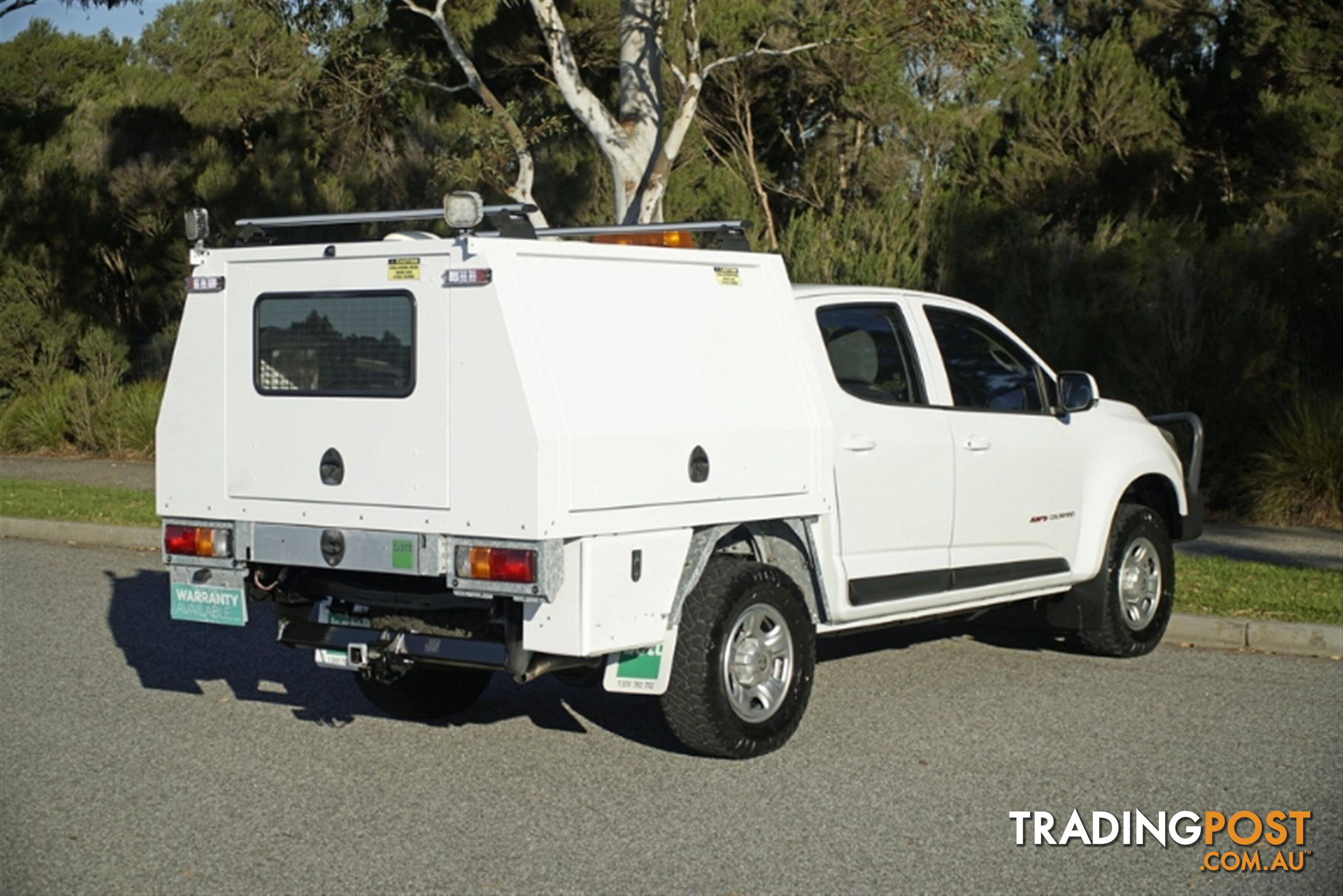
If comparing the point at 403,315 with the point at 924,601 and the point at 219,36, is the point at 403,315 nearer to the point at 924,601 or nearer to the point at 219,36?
the point at 924,601

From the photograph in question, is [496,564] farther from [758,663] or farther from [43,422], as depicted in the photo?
[43,422]

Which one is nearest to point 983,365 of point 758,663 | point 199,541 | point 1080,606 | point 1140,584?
point 1080,606

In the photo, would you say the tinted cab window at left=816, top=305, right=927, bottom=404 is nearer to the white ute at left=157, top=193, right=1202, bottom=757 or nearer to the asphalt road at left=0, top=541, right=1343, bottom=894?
Result: the white ute at left=157, top=193, right=1202, bottom=757

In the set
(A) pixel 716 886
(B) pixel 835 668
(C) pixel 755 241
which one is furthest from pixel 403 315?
(C) pixel 755 241

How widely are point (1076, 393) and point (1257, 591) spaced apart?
9.48 ft

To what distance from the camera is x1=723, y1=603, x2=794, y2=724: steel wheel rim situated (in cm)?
674

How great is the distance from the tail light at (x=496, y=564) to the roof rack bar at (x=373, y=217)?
1318mm

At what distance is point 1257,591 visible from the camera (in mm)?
10680

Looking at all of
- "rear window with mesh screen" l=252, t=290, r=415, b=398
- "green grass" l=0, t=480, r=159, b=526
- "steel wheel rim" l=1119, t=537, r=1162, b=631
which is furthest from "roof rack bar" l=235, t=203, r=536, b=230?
"green grass" l=0, t=480, r=159, b=526

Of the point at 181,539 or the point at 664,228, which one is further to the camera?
the point at 664,228

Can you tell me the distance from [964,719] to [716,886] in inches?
106

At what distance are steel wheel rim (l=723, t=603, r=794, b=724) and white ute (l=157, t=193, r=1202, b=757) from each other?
11 mm

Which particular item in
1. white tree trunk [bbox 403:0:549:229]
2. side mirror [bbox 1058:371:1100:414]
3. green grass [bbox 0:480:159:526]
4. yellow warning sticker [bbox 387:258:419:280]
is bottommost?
green grass [bbox 0:480:159:526]

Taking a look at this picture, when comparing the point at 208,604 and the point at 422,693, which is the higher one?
the point at 208,604
